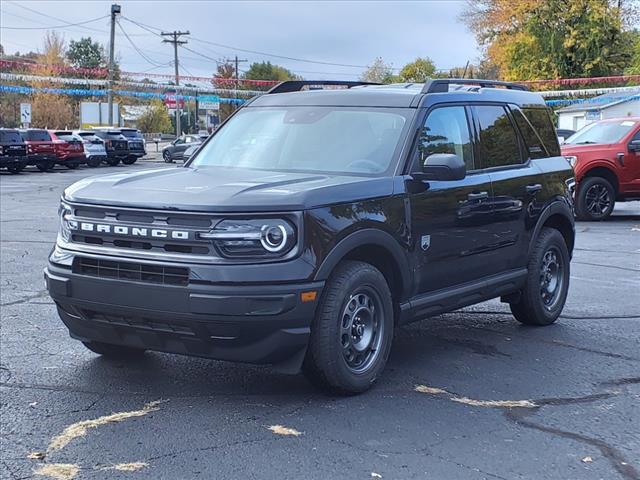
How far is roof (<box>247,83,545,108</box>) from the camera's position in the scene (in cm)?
584

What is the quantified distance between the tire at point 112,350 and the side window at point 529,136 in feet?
11.7

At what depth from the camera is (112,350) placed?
5.76 m

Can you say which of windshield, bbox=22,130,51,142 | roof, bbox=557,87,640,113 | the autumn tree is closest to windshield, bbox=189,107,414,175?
windshield, bbox=22,130,51,142

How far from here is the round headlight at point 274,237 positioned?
14.7ft

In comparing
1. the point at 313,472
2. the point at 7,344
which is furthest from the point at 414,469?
the point at 7,344

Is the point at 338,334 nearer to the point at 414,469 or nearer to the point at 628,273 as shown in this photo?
the point at 414,469

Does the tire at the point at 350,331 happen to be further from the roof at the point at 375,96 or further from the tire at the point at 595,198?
the tire at the point at 595,198

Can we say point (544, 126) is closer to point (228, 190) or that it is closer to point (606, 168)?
point (228, 190)

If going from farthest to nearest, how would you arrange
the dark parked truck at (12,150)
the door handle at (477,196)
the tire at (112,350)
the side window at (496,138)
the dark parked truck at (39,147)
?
the dark parked truck at (39,147)
the dark parked truck at (12,150)
the side window at (496,138)
the door handle at (477,196)
the tire at (112,350)

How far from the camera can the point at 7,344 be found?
20.7 ft

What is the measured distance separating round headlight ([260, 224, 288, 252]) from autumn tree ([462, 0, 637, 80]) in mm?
51381

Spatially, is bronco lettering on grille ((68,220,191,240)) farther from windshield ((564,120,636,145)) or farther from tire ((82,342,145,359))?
windshield ((564,120,636,145))

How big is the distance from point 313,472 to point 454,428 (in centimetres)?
99

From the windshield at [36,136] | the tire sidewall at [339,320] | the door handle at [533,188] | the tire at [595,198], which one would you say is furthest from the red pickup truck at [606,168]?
the windshield at [36,136]
